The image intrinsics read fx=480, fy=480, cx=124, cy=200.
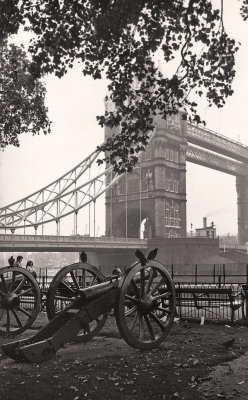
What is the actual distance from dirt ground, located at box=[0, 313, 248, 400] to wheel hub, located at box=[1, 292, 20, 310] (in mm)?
1533

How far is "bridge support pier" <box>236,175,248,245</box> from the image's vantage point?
81938 millimetres

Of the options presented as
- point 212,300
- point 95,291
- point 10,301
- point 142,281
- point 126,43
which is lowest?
point 212,300

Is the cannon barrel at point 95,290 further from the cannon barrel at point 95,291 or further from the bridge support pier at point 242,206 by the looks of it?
the bridge support pier at point 242,206

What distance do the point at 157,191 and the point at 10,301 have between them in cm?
5035

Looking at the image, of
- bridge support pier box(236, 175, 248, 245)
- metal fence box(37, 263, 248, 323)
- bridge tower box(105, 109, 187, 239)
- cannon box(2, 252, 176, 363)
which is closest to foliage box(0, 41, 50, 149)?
metal fence box(37, 263, 248, 323)

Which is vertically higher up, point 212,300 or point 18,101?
point 18,101

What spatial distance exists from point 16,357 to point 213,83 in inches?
166

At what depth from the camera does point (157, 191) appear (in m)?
58.1

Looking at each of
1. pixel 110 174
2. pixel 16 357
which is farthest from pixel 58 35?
pixel 110 174

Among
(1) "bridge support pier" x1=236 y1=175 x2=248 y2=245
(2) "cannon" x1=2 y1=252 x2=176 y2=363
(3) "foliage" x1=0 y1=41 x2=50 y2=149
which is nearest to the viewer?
(2) "cannon" x1=2 y1=252 x2=176 y2=363

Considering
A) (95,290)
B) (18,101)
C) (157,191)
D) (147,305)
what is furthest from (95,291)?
(157,191)

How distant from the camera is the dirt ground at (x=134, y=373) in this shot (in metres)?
4.83

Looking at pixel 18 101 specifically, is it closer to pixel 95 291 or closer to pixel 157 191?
pixel 95 291

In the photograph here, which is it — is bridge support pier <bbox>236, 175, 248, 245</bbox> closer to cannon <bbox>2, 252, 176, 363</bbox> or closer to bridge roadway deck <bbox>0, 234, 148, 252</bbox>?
bridge roadway deck <bbox>0, 234, 148, 252</bbox>
